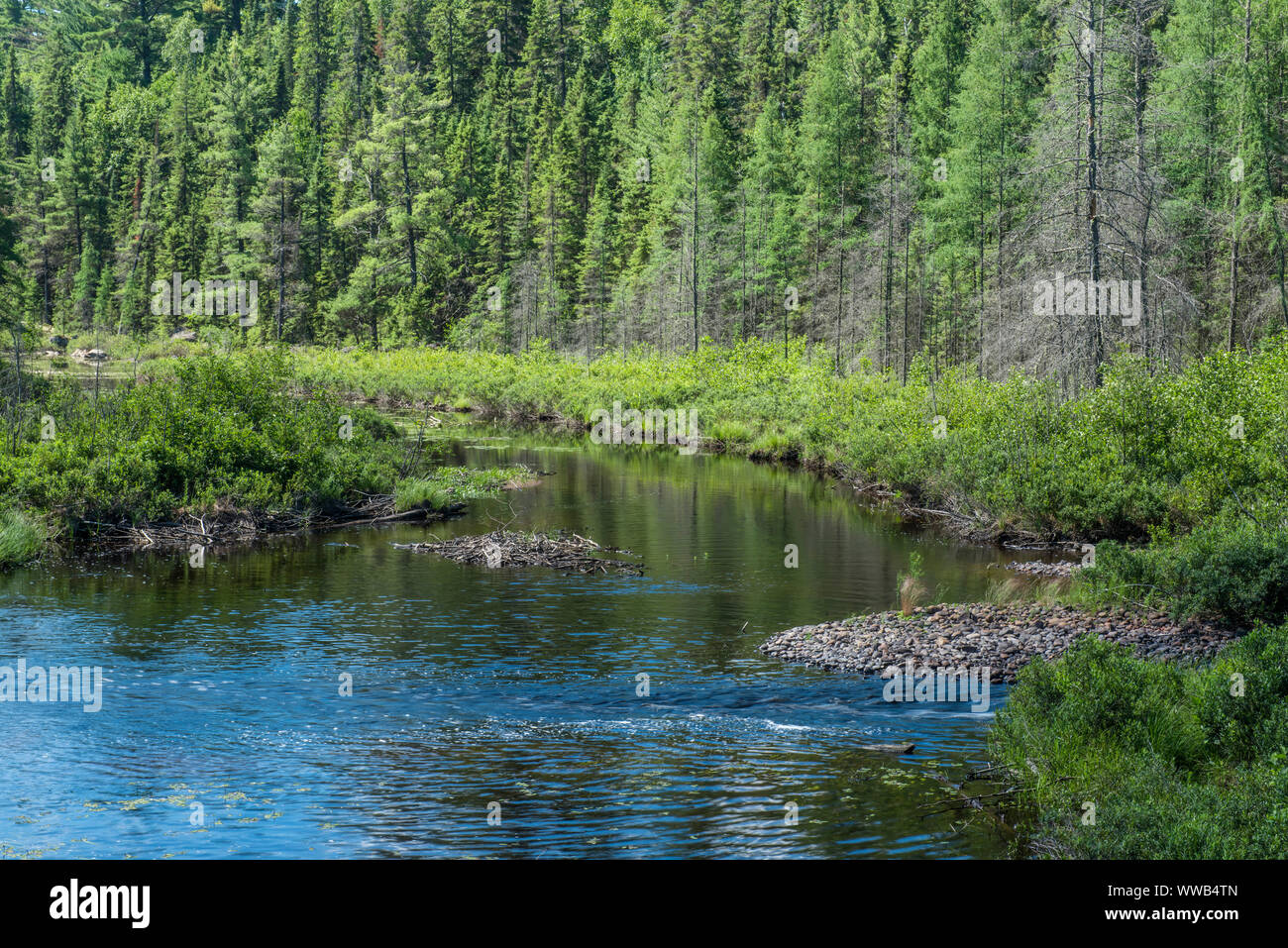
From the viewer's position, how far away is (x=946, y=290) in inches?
2655

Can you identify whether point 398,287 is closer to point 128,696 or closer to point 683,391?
point 683,391

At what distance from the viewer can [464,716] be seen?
16.5m

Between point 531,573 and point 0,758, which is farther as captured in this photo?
point 531,573

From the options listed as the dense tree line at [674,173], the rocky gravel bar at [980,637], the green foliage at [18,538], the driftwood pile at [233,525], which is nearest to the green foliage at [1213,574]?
the rocky gravel bar at [980,637]

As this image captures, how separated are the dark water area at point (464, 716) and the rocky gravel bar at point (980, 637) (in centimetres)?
70

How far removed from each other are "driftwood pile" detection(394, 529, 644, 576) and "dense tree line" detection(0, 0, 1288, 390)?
1291cm

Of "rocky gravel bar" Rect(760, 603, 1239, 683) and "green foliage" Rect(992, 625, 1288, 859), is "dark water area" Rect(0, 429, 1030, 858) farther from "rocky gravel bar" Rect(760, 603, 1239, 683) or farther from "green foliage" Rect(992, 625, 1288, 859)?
"green foliage" Rect(992, 625, 1288, 859)

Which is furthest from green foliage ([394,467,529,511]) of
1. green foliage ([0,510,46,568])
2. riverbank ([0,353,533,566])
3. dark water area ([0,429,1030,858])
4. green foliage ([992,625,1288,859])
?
green foliage ([992,625,1288,859])

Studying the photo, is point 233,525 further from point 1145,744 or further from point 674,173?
point 674,173

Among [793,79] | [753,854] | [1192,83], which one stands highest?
[793,79]

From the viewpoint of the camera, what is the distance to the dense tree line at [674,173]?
3994 cm

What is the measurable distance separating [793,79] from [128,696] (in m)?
89.0

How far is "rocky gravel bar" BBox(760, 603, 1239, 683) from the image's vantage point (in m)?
18.1

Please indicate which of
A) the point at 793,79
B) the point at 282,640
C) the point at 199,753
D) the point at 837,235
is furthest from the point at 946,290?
the point at 199,753
